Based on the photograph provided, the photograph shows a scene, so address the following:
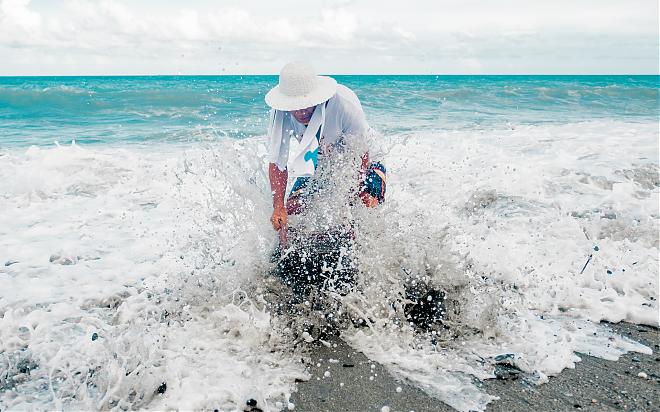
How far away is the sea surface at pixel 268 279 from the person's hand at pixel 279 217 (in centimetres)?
24

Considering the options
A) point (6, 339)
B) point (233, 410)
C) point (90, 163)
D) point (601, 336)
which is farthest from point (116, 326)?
point (90, 163)

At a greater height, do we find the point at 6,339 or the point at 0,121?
the point at 0,121

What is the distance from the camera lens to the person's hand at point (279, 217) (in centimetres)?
338

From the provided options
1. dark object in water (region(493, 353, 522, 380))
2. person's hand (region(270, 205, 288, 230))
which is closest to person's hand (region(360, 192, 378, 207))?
person's hand (region(270, 205, 288, 230))

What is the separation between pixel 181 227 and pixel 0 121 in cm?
1288

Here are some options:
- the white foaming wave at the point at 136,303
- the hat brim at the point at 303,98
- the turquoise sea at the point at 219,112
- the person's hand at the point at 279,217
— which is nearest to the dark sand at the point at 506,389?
the white foaming wave at the point at 136,303

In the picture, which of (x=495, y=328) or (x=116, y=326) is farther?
(x=116, y=326)

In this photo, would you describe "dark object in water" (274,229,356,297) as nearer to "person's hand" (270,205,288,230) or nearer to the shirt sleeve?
"person's hand" (270,205,288,230)

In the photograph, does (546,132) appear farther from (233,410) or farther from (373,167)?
(233,410)

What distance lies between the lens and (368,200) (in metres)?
3.42

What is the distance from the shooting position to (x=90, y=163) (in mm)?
7660

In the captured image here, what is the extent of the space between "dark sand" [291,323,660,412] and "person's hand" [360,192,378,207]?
39.3 inches

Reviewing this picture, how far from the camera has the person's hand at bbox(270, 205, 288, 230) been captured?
133 inches

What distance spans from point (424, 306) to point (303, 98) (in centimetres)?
148
